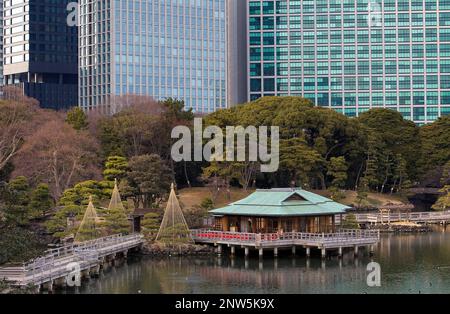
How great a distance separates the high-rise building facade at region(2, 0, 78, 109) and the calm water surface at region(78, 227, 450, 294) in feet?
348

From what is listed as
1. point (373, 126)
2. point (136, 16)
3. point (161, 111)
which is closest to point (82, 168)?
point (161, 111)

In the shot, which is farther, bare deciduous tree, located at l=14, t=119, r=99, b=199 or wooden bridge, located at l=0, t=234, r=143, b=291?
bare deciduous tree, located at l=14, t=119, r=99, b=199

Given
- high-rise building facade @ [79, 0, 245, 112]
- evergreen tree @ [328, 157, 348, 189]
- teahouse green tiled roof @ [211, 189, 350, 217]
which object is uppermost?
high-rise building facade @ [79, 0, 245, 112]

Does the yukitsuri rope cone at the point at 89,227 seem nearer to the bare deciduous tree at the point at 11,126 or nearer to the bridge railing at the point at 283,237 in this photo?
the bridge railing at the point at 283,237

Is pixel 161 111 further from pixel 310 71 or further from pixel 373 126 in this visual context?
pixel 310 71

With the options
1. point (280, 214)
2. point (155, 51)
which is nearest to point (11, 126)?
point (280, 214)

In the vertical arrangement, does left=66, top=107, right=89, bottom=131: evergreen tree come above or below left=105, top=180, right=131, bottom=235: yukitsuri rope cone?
above

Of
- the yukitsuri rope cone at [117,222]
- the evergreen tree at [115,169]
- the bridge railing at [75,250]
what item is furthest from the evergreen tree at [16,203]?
the evergreen tree at [115,169]

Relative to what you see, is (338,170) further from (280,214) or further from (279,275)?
(279,275)

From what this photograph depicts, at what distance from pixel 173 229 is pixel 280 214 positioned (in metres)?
7.57

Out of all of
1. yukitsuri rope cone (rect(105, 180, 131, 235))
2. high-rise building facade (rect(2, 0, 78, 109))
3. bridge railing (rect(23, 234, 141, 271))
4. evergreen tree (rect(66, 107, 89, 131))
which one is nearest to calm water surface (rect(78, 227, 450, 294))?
bridge railing (rect(23, 234, 141, 271))

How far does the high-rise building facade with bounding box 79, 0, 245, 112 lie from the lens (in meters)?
140

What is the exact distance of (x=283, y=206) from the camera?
196 feet

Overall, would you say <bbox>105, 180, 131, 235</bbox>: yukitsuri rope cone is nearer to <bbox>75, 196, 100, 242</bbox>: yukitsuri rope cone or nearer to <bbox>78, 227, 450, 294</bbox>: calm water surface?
<bbox>75, 196, 100, 242</bbox>: yukitsuri rope cone
